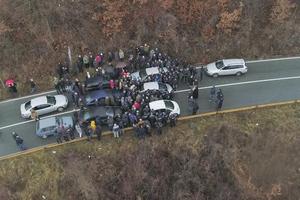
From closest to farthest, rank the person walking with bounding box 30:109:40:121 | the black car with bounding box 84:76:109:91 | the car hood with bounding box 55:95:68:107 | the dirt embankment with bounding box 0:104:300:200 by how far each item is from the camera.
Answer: the dirt embankment with bounding box 0:104:300:200 → the person walking with bounding box 30:109:40:121 → the car hood with bounding box 55:95:68:107 → the black car with bounding box 84:76:109:91

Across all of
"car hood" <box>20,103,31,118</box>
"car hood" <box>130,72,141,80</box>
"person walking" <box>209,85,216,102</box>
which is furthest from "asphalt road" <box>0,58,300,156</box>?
"car hood" <box>130,72,141,80</box>

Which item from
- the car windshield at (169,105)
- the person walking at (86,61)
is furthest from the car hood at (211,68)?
the person walking at (86,61)

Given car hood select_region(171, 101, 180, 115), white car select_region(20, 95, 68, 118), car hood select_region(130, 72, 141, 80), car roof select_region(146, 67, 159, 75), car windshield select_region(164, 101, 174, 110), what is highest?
car roof select_region(146, 67, 159, 75)

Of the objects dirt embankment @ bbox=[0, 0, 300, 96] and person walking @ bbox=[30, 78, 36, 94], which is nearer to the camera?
person walking @ bbox=[30, 78, 36, 94]

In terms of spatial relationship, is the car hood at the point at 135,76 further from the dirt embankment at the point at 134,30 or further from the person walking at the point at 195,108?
the person walking at the point at 195,108

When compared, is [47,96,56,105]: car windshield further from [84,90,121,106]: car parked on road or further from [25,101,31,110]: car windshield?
[84,90,121,106]: car parked on road

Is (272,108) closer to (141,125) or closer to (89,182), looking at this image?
(141,125)

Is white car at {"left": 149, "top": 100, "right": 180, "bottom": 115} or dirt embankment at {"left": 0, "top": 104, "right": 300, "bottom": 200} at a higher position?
white car at {"left": 149, "top": 100, "right": 180, "bottom": 115}

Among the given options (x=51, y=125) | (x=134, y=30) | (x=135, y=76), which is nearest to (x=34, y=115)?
(x=51, y=125)
